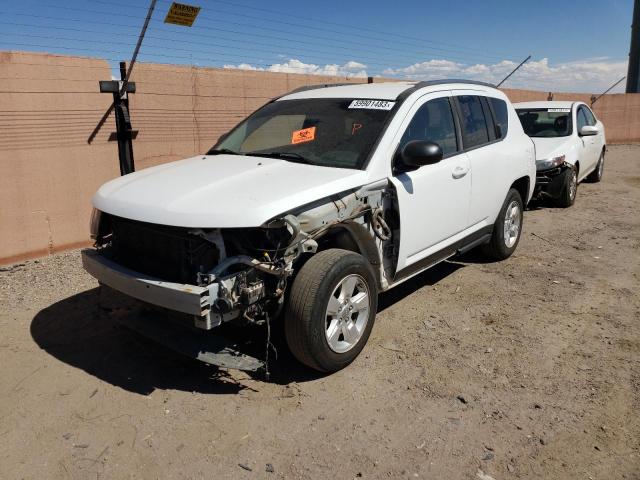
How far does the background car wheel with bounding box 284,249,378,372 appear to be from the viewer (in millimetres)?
3326

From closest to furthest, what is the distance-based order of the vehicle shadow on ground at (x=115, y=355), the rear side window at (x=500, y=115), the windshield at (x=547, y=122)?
the vehicle shadow on ground at (x=115, y=355) < the rear side window at (x=500, y=115) < the windshield at (x=547, y=122)

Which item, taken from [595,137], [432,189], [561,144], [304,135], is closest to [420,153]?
[432,189]

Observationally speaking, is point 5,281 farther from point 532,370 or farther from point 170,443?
point 532,370

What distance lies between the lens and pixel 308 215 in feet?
11.0

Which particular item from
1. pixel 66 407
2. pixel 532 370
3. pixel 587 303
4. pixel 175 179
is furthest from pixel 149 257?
pixel 587 303

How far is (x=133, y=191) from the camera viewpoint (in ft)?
11.9

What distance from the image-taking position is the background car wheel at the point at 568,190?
8.88 metres

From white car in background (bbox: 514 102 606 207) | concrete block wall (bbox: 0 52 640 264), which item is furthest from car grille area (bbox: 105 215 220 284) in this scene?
white car in background (bbox: 514 102 606 207)

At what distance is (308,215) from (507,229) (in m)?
3.40

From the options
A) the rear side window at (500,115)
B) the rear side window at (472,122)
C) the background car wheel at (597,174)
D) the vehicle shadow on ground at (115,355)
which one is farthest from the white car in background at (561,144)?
the vehicle shadow on ground at (115,355)

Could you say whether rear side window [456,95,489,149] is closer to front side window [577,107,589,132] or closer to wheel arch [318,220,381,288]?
wheel arch [318,220,381,288]

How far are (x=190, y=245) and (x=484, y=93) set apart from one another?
3750 mm

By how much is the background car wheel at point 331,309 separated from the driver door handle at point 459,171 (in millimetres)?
1411

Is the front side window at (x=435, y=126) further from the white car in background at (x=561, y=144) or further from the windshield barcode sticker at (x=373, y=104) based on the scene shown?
the white car in background at (x=561, y=144)
